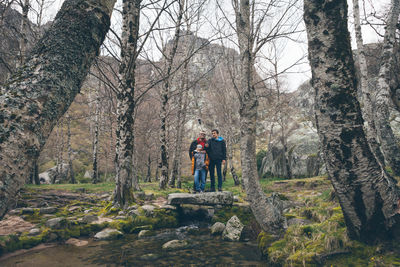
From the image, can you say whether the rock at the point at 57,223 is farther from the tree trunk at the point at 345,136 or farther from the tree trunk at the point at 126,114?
the tree trunk at the point at 345,136

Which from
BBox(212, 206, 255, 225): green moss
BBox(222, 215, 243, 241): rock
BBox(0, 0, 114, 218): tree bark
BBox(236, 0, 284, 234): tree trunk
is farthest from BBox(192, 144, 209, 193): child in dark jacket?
BBox(0, 0, 114, 218): tree bark

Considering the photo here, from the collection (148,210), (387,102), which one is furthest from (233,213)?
(387,102)

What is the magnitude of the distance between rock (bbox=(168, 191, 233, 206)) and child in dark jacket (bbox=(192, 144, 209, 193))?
904mm

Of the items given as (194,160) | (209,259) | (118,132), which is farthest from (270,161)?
(209,259)

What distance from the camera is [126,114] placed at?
7145 millimetres

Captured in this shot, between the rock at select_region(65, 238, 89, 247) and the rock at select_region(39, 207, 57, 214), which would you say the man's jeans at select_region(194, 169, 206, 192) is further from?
the rock at select_region(39, 207, 57, 214)

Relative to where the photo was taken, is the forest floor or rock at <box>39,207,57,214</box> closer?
the forest floor

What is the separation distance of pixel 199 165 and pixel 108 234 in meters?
3.77

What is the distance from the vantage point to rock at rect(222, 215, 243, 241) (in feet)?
17.2

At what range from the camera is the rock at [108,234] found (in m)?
5.12

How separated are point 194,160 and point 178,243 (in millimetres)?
3755

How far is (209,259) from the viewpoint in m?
4.03

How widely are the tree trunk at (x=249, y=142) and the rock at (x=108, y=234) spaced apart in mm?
3154

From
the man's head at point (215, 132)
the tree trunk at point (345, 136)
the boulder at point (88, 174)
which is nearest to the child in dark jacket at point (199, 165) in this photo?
the man's head at point (215, 132)
